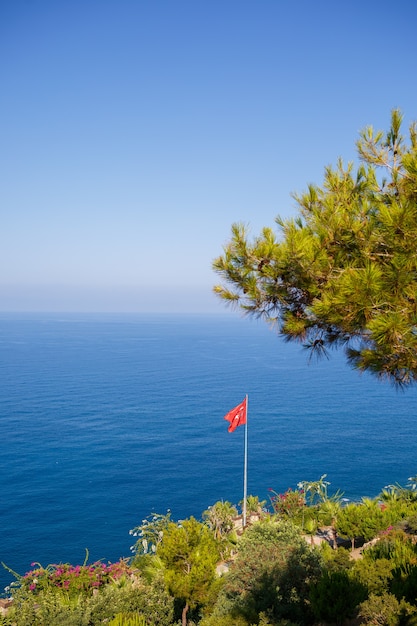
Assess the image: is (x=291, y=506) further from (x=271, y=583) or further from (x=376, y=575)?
(x=376, y=575)

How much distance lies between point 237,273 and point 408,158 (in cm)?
334

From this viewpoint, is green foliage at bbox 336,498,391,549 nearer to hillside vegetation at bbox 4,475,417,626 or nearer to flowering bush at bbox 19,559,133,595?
hillside vegetation at bbox 4,475,417,626

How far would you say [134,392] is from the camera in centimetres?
7331

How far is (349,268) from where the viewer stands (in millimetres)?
6773

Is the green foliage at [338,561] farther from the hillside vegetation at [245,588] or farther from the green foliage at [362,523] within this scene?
the green foliage at [362,523]

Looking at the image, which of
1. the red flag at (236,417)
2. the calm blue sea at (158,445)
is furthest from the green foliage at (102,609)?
the calm blue sea at (158,445)

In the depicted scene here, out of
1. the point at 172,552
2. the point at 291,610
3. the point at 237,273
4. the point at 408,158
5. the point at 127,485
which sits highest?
the point at 408,158

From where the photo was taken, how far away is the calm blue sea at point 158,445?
3700cm

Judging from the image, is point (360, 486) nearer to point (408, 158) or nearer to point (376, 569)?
point (376, 569)

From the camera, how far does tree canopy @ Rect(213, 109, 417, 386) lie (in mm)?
6457

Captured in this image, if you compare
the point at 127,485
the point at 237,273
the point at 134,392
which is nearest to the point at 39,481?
the point at 127,485

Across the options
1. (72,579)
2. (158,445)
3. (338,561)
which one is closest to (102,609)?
(72,579)

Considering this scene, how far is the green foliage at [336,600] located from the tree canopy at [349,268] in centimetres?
468

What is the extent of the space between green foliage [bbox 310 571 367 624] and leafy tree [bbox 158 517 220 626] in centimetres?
266
